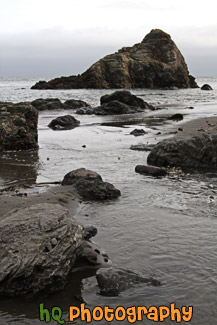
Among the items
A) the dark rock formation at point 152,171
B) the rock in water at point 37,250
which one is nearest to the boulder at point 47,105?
the dark rock formation at point 152,171

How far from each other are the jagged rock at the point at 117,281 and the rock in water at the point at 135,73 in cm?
→ 8088

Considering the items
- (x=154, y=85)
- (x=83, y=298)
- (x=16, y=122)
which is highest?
(x=154, y=85)

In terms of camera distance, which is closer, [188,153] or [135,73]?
[188,153]

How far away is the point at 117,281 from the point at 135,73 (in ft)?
283

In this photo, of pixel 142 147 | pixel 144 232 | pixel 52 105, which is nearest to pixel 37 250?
pixel 144 232

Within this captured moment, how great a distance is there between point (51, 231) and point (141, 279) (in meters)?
1.20

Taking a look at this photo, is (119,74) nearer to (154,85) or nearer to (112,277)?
(154,85)

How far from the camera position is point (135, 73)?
87.8 m

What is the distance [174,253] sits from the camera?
17.5ft

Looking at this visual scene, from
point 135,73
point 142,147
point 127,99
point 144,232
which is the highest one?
point 135,73

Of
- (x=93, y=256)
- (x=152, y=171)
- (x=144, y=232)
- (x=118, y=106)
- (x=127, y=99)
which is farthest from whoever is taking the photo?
(x=127, y=99)

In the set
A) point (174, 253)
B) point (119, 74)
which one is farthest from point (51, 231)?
point (119, 74)

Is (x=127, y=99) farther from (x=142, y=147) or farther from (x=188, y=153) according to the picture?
(x=188, y=153)

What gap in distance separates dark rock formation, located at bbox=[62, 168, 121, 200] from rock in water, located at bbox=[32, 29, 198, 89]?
7715 cm
